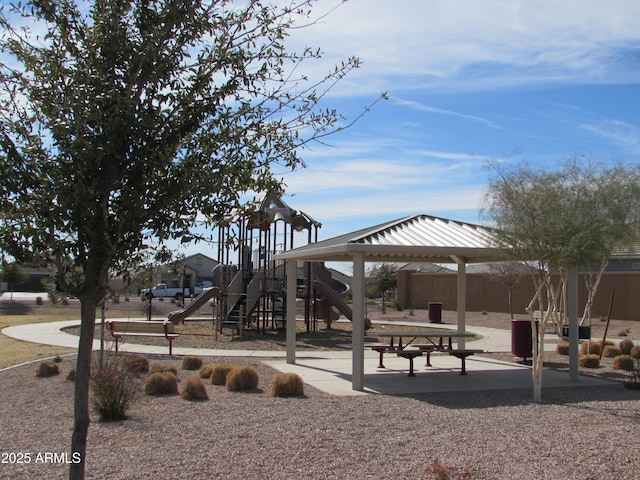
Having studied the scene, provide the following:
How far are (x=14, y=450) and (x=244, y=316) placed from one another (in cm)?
1571

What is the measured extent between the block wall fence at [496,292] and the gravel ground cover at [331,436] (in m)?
20.3

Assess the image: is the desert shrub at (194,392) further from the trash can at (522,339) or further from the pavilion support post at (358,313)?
the trash can at (522,339)

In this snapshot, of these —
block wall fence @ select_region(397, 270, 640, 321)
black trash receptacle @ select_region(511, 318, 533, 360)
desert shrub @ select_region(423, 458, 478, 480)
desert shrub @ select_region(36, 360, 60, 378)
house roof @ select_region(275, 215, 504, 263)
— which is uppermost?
house roof @ select_region(275, 215, 504, 263)

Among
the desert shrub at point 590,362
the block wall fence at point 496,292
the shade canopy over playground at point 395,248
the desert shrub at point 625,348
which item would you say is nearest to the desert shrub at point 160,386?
the shade canopy over playground at point 395,248

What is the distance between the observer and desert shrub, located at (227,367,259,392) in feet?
35.3

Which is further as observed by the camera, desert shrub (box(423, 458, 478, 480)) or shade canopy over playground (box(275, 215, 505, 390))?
shade canopy over playground (box(275, 215, 505, 390))

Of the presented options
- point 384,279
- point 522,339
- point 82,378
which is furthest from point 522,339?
point 384,279

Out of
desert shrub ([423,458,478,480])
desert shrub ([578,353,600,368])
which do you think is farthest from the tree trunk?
desert shrub ([578,353,600,368])

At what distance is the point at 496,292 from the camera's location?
3694cm

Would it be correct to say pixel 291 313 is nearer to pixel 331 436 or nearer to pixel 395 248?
pixel 395 248

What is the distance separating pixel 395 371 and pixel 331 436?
6.60 metres

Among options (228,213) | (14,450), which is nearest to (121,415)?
(14,450)

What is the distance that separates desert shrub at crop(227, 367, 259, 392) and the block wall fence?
2175 centimetres

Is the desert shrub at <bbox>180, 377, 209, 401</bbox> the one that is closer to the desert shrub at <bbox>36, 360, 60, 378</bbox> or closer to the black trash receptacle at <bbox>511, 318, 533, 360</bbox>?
the desert shrub at <bbox>36, 360, 60, 378</bbox>
